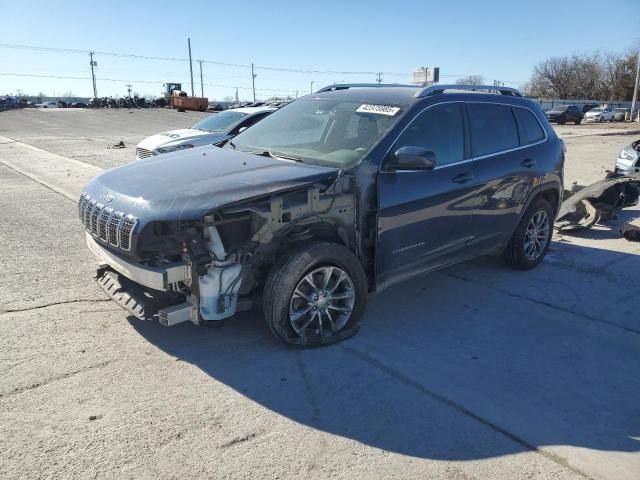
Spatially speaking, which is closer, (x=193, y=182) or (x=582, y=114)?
(x=193, y=182)

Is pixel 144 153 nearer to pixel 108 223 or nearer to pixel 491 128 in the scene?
pixel 108 223

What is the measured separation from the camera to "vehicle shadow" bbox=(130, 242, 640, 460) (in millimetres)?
3021

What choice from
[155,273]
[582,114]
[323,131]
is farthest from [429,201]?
[582,114]

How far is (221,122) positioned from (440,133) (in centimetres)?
839

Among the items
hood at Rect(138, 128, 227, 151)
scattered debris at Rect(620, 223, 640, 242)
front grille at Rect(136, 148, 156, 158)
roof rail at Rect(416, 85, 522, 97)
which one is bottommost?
scattered debris at Rect(620, 223, 640, 242)

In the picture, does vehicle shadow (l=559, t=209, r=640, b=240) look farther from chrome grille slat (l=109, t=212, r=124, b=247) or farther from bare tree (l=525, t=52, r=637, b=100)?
bare tree (l=525, t=52, r=637, b=100)

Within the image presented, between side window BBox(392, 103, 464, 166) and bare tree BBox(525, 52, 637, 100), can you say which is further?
bare tree BBox(525, 52, 637, 100)

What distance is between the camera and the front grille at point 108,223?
11.5 ft

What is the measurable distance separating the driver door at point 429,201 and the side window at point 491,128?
0.60ft

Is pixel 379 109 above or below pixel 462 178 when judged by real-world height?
above

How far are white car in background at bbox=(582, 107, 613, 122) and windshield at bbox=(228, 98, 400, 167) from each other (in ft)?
168

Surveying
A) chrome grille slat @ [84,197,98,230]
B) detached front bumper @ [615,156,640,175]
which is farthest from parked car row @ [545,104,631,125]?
chrome grille slat @ [84,197,98,230]

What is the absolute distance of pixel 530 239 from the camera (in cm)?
588

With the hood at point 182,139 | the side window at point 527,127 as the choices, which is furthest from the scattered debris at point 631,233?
the hood at point 182,139
